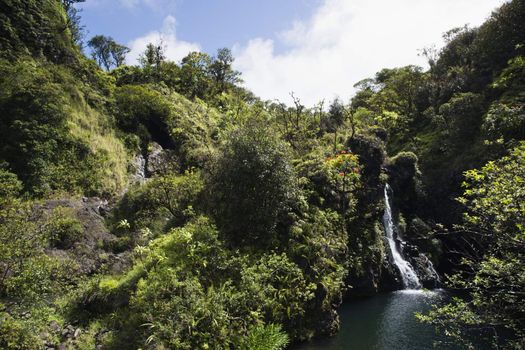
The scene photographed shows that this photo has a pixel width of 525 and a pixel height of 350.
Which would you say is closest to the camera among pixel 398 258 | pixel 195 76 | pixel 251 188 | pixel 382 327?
pixel 251 188

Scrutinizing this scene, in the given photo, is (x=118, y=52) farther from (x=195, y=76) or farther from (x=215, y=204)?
(x=215, y=204)

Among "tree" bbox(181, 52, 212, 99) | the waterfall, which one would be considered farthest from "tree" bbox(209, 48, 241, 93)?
the waterfall

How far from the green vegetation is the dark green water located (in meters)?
1.03

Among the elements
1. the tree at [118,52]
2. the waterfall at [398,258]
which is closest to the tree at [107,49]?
the tree at [118,52]

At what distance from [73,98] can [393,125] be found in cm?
3963

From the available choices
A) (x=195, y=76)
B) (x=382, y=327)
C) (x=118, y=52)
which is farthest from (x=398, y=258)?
(x=118, y=52)

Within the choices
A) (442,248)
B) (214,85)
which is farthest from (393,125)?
(214,85)

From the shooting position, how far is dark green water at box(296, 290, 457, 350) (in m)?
17.5

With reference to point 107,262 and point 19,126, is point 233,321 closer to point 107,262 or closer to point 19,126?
point 107,262

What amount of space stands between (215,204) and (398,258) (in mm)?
19636

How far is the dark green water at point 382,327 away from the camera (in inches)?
691

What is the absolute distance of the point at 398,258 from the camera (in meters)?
32.3

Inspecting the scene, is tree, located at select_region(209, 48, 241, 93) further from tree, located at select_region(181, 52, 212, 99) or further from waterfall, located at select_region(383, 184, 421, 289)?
waterfall, located at select_region(383, 184, 421, 289)

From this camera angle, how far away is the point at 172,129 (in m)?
35.8
